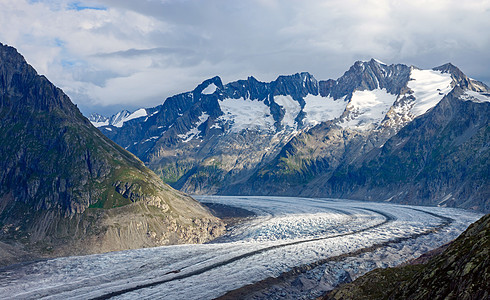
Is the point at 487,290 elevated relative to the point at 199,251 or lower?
elevated

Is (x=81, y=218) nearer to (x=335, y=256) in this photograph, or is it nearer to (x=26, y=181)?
(x=26, y=181)

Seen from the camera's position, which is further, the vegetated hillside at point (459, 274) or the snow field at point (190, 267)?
the snow field at point (190, 267)

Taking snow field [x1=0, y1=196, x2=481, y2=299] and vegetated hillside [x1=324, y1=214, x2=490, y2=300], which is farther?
snow field [x1=0, y1=196, x2=481, y2=299]

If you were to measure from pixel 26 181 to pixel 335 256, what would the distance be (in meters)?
159

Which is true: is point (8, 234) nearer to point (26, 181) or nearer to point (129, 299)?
point (26, 181)

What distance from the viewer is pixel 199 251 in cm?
12188

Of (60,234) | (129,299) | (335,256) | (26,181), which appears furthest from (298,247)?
(26,181)

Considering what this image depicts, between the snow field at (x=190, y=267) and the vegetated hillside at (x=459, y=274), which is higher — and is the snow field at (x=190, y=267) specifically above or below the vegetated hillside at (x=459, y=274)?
below

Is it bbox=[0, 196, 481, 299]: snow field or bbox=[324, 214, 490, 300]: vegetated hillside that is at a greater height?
bbox=[324, 214, 490, 300]: vegetated hillside

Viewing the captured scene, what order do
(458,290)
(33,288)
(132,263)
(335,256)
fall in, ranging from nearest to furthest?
1. (458,290)
2. (33,288)
3. (335,256)
4. (132,263)

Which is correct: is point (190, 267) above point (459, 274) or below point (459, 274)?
below

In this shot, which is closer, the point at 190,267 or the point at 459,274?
the point at 459,274

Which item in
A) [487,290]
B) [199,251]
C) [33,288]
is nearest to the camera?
[487,290]

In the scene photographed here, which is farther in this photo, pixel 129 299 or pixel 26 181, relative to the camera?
pixel 26 181
